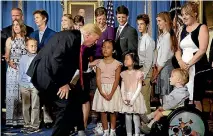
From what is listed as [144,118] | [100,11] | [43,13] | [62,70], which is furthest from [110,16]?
[144,118]

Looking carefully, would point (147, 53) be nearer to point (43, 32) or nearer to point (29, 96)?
point (43, 32)

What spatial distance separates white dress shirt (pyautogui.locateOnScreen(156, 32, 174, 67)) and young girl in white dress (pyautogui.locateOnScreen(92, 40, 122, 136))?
329 millimetres

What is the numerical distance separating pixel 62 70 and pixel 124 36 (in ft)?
1.91

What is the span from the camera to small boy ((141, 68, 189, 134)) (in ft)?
9.19

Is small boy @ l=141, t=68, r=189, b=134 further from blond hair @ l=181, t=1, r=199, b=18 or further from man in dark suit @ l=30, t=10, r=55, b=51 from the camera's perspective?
man in dark suit @ l=30, t=10, r=55, b=51

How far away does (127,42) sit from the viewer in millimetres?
2938

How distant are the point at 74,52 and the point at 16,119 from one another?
0.75 meters

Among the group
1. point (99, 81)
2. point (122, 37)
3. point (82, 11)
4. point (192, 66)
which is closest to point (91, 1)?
point (82, 11)

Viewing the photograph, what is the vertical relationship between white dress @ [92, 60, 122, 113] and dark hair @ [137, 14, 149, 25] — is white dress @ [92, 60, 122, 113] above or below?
below

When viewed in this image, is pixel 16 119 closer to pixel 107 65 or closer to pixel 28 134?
pixel 28 134

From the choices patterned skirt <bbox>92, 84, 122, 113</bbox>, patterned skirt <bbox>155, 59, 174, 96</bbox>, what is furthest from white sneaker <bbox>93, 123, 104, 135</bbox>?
patterned skirt <bbox>155, 59, 174, 96</bbox>

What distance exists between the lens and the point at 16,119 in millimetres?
2961

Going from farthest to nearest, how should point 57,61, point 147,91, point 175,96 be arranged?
point 147,91, point 175,96, point 57,61

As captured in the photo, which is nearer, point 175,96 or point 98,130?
point 175,96
